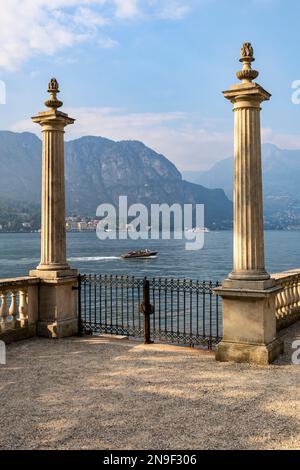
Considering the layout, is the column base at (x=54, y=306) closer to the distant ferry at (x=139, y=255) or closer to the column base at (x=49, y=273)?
the column base at (x=49, y=273)

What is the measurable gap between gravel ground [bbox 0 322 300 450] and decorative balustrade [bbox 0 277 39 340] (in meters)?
0.82

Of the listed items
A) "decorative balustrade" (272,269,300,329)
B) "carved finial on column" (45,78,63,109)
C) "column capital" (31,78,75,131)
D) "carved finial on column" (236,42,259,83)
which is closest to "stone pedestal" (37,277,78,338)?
"column capital" (31,78,75,131)

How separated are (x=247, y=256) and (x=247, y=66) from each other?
350cm

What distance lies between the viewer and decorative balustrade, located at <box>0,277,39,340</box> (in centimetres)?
1002

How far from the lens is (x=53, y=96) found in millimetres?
10914

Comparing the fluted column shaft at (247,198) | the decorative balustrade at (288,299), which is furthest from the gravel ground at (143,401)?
the fluted column shaft at (247,198)

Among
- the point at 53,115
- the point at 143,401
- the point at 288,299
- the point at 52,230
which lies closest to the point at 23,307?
the point at 52,230

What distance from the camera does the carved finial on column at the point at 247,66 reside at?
8.78m

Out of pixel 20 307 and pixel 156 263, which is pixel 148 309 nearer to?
pixel 20 307

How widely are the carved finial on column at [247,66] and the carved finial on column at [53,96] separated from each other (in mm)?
4206

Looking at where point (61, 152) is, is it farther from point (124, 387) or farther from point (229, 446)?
point (229, 446)

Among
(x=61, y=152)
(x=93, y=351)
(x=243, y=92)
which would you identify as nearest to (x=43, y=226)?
(x=61, y=152)

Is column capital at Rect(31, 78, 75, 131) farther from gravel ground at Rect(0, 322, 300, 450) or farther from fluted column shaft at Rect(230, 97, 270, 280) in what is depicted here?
gravel ground at Rect(0, 322, 300, 450)
